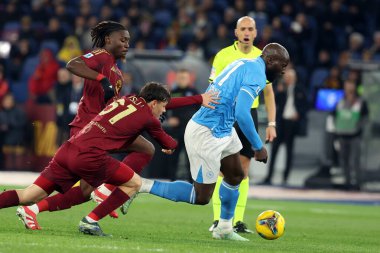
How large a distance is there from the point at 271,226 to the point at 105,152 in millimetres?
1916

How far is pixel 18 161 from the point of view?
22891 mm

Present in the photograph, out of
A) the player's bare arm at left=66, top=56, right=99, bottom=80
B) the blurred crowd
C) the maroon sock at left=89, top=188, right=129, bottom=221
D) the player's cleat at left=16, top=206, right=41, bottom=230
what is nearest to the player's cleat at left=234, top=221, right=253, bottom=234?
the maroon sock at left=89, top=188, right=129, bottom=221

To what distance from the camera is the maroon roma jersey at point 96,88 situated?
10.6 metres

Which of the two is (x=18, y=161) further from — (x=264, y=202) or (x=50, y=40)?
(x=264, y=202)

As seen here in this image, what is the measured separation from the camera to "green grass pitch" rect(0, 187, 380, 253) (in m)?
8.91

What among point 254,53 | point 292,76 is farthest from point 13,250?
point 292,76

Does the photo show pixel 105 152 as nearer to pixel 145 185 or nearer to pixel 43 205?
pixel 145 185

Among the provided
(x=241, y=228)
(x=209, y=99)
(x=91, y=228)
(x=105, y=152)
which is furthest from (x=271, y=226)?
(x=105, y=152)

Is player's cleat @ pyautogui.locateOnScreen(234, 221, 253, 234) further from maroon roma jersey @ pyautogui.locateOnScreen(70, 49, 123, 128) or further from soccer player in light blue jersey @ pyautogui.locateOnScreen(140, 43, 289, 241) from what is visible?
maroon roma jersey @ pyautogui.locateOnScreen(70, 49, 123, 128)

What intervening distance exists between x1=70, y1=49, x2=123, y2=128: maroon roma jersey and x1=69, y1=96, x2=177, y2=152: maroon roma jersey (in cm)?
84

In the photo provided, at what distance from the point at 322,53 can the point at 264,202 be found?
7185 millimetres

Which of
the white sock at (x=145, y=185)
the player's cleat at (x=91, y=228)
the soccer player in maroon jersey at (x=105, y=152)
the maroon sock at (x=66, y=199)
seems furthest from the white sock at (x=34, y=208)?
the white sock at (x=145, y=185)

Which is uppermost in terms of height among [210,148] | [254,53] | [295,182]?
[254,53]

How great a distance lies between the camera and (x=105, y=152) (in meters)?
9.77
